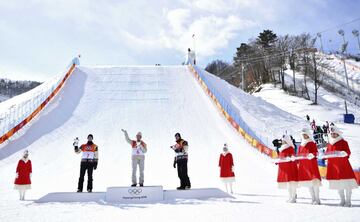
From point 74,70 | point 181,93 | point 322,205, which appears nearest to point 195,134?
point 181,93

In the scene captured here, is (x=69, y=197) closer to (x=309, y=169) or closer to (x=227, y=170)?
(x=227, y=170)

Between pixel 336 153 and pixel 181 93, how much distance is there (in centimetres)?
2061

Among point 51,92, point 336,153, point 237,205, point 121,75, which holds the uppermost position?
point 121,75

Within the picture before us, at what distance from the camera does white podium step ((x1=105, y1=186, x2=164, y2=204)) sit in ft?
28.8

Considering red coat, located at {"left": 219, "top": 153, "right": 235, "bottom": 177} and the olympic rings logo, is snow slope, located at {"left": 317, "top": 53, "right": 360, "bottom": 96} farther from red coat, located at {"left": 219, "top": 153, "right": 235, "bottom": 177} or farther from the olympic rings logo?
the olympic rings logo

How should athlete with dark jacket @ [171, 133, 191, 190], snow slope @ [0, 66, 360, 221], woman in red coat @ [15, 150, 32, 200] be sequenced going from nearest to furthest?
snow slope @ [0, 66, 360, 221]
woman in red coat @ [15, 150, 32, 200]
athlete with dark jacket @ [171, 133, 191, 190]

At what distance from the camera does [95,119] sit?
2150 centimetres

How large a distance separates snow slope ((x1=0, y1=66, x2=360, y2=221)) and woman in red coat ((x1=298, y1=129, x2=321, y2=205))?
38 centimetres

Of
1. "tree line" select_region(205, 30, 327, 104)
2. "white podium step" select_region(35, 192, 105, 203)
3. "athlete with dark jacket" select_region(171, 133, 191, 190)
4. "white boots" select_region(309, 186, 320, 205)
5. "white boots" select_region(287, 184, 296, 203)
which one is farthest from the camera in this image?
"tree line" select_region(205, 30, 327, 104)

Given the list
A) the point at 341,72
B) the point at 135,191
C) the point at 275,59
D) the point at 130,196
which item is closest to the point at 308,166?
the point at 135,191

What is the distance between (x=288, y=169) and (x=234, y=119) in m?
13.6

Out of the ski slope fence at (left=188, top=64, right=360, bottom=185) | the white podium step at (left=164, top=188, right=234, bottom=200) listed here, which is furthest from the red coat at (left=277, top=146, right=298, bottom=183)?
the ski slope fence at (left=188, top=64, right=360, bottom=185)

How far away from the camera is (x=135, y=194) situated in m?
8.84

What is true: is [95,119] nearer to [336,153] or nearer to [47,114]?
[47,114]
